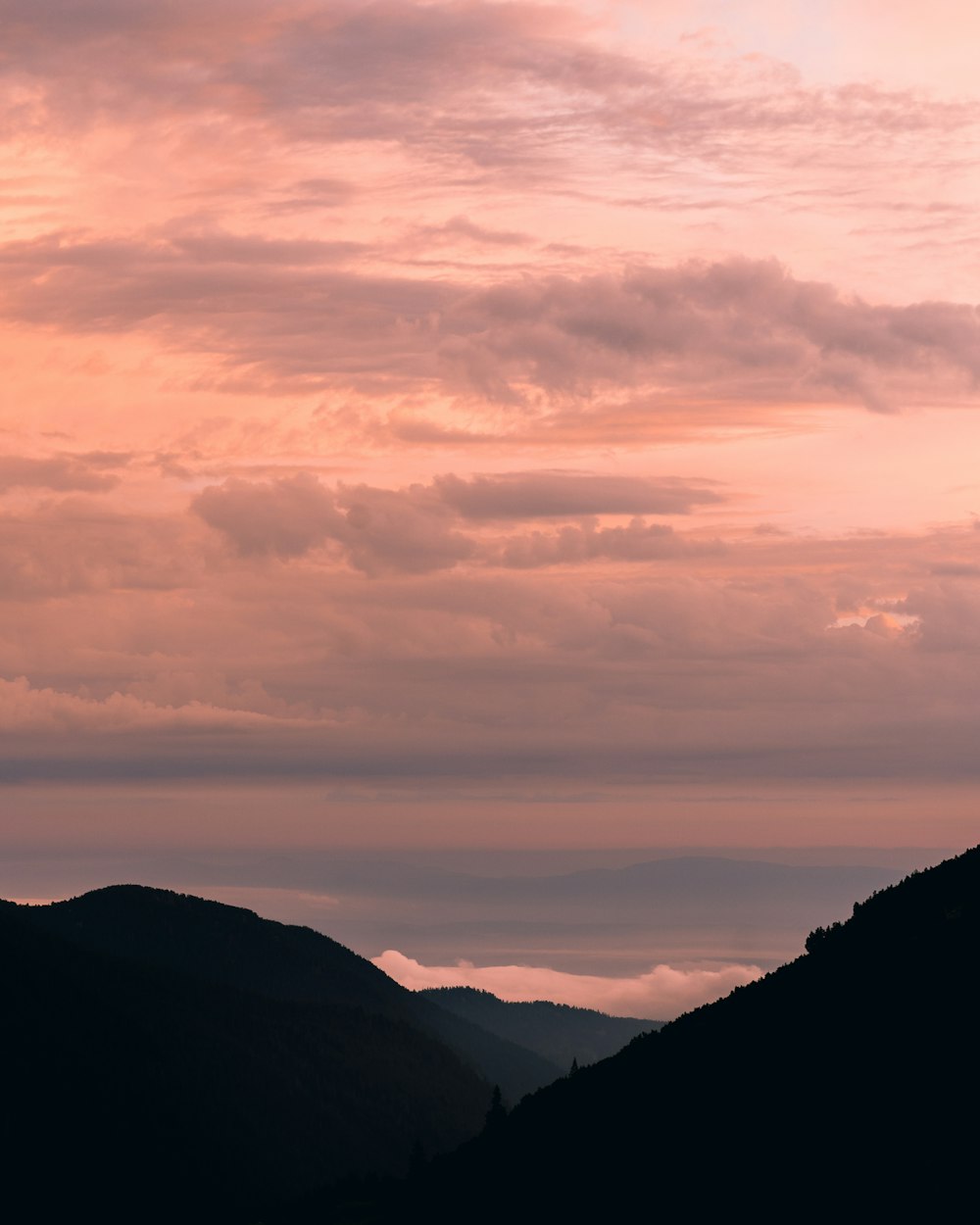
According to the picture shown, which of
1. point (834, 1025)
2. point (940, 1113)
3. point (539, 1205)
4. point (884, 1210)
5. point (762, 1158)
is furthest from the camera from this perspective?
point (539, 1205)

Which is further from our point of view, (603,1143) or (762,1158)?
(603,1143)

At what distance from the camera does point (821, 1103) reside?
137625 mm

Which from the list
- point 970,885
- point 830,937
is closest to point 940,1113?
point 970,885

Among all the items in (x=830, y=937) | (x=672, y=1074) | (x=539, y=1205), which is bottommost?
(x=539, y=1205)

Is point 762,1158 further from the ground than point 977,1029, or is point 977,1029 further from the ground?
point 977,1029

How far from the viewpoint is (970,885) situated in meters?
180

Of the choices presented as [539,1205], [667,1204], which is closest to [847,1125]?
[667,1204]

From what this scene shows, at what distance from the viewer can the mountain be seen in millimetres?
117250

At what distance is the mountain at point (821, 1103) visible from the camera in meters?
117

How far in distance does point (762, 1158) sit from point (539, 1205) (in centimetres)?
4498

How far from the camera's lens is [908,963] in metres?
157

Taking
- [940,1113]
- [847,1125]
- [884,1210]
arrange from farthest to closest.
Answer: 1. [847,1125]
2. [940,1113]
3. [884,1210]

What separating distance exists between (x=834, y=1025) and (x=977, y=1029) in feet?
92.7

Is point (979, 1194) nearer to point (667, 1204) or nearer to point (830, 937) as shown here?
point (667, 1204)
